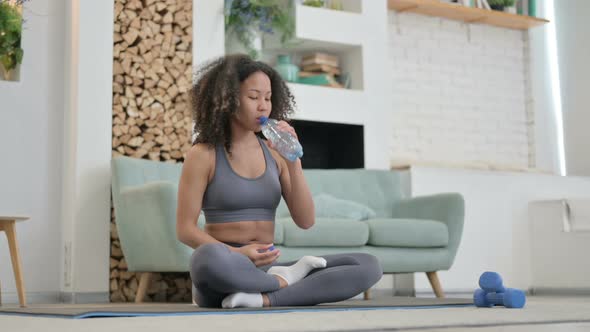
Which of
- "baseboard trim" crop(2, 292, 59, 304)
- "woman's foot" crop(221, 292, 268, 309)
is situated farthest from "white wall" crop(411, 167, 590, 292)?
"woman's foot" crop(221, 292, 268, 309)

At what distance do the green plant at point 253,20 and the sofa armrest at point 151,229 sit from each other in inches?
53.0

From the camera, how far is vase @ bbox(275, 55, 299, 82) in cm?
536

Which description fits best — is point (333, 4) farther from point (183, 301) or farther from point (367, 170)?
point (183, 301)

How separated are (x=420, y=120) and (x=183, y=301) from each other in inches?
92.7

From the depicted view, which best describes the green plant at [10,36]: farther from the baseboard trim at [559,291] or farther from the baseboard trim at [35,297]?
the baseboard trim at [559,291]

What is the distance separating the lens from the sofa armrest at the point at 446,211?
456 centimetres

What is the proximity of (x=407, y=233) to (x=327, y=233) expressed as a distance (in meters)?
0.45

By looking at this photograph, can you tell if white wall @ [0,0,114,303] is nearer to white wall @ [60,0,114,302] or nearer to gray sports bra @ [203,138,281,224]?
white wall @ [60,0,114,302]

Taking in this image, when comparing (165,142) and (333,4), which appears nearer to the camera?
(165,142)

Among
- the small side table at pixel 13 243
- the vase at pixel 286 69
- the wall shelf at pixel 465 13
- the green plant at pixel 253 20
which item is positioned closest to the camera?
the small side table at pixel 13 243

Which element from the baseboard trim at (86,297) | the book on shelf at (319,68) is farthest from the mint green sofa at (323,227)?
the book on shelf at (319,68)

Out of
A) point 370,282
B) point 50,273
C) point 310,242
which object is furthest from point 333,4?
point 370,282

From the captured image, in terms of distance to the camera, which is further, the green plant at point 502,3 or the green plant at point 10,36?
the green plant at point 502,3

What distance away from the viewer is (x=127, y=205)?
4254mm
